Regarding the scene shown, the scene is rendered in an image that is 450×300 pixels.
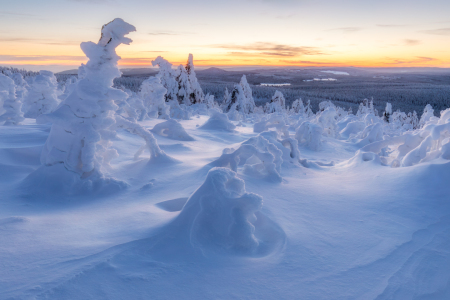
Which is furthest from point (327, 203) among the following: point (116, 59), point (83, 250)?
point (116, 59)

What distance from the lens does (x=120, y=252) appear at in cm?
290

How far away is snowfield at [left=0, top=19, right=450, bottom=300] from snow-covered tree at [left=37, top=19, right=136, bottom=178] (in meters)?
0.02

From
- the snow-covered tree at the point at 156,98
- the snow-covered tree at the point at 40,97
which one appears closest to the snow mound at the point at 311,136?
the snow-covered tree at the point at 156,98

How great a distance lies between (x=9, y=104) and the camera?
1284 centimetres

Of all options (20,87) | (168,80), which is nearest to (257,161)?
(20,87)

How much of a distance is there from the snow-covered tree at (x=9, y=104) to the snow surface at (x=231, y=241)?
30.9 ft

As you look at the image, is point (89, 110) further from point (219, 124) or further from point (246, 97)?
point (246, 97)

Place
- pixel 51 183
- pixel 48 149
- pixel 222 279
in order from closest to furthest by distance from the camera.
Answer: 1. pixel 222 279
2. pixel 51 183
3. pixel 48 149

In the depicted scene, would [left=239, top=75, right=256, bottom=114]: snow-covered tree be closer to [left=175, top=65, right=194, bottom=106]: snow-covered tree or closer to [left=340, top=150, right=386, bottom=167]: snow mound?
[left=175, top=65, right=194, bottom=106]: snow-covered tree

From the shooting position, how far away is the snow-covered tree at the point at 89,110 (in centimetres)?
537

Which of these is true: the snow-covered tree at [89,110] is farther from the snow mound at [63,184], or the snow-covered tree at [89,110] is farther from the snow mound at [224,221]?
the snow mound at [224,221]

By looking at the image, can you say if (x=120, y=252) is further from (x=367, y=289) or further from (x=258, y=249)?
(x=367, y=289)

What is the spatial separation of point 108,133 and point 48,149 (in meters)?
1.17

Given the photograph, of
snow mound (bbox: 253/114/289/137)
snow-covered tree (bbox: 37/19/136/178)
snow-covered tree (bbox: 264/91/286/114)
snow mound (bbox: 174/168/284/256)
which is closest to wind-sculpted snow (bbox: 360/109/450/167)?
snow mound (bbox: 174/168/284/256)
